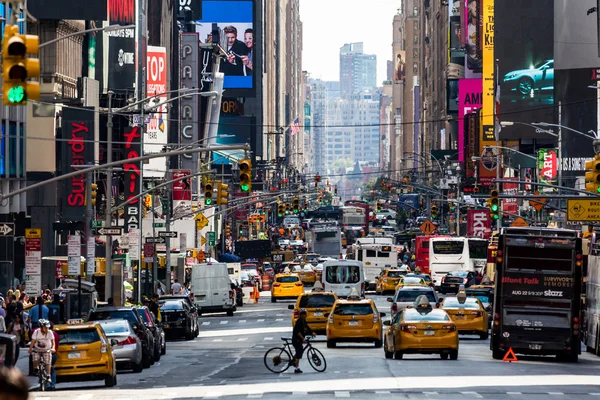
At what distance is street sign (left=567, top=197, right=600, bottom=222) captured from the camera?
58.1 m

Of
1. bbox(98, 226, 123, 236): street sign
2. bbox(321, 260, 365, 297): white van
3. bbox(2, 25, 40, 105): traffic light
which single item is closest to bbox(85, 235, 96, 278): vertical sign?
bbox(98, 226, 123, 236): street sign

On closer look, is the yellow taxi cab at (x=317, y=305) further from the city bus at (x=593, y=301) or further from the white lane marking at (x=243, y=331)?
the city bus at (x=593, y=301)

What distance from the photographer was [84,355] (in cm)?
2852

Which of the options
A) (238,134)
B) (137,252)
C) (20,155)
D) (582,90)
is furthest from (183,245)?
(238,134)

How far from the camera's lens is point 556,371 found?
30750 mm

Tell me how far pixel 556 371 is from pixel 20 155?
35038 millimetres

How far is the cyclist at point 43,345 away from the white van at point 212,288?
36.6m

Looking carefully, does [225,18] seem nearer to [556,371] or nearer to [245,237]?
[245,237]

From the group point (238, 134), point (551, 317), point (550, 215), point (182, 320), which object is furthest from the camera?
point (238, 134)

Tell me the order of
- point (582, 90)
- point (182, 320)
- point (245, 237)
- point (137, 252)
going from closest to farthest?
point (182, 320) < point (137, 252) < point (582, 90) < point (245, 237)

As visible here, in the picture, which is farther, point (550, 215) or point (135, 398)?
point (550, 215)

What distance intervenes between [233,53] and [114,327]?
6297 inches

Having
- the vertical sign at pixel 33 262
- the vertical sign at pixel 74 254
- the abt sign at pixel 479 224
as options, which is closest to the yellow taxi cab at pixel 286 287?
the abt sign at pixel 479 224

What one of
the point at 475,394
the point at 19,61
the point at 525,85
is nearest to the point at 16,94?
the point at 19,61
